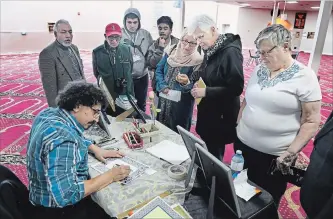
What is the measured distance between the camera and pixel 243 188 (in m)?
1.30

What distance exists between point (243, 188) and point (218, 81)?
2.81 feet

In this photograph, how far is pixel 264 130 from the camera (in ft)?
4.95

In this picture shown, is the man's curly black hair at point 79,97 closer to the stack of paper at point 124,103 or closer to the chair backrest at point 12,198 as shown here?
the chair backrest at point 12,198

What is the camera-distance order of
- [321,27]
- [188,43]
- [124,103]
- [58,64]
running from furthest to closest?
1. [321,27]
2. [58,64]
3. [124,103]
4. [188,43]

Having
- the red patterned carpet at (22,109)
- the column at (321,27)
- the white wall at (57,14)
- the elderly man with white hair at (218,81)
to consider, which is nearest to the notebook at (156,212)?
the elderly man with white hair at (218,81)

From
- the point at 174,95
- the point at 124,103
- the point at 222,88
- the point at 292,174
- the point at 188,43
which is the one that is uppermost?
the point at 188,43

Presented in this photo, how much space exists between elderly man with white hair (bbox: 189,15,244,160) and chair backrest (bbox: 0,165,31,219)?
50.9 inches

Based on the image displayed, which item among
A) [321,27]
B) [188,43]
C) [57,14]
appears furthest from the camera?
[57,14]

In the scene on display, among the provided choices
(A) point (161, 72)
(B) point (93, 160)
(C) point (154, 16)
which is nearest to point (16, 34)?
(C) point (154, 16)

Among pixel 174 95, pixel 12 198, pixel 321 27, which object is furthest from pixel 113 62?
pixel 321 27

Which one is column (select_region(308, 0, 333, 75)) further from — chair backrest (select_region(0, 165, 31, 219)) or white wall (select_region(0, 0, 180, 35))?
white wall (select_region(0, 0, 180, 35))

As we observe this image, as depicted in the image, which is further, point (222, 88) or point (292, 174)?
point (222, 88)

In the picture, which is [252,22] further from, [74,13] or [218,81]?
[218,81]

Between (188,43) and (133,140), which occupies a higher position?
(188,43)
